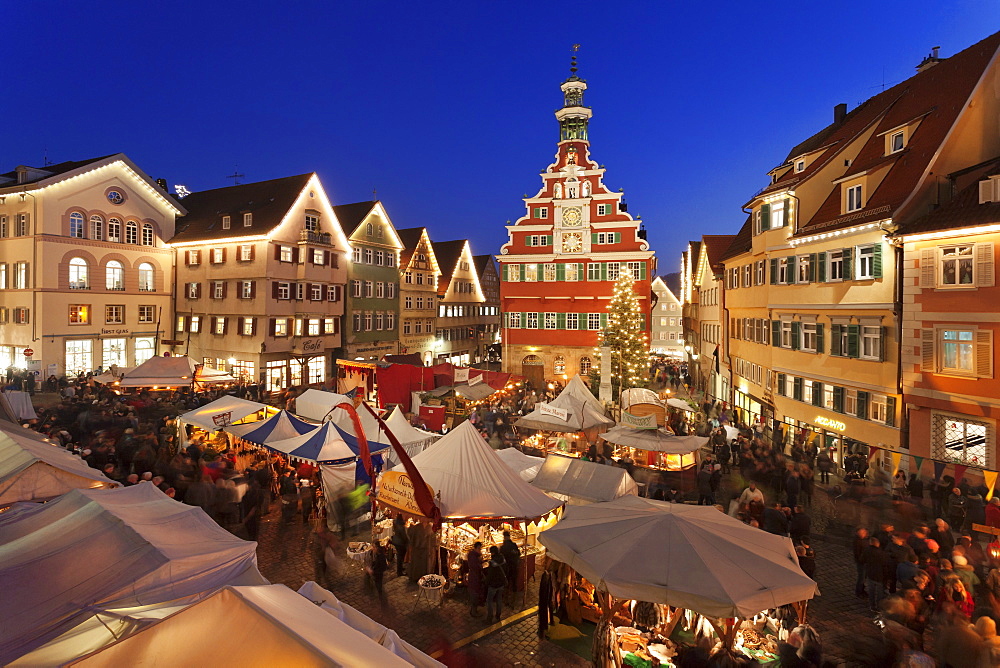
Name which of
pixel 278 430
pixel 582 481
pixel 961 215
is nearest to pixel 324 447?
pixel 278 430

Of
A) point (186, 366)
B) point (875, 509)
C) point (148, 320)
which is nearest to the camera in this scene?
point (875, 509)

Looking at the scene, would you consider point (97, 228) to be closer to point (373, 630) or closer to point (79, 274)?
point (79, 274)

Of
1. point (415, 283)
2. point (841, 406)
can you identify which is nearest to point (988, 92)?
point (841, 406)

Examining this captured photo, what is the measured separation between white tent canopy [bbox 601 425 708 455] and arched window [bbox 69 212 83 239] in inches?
1270

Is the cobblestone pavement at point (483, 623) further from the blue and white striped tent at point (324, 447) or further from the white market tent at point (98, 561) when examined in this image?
the white market tent at point (98, 561)

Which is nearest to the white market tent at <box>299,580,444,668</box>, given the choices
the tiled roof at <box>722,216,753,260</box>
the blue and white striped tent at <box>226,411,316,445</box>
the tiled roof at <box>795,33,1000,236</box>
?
the blue and white striped tent at <box>226,411,316,445</box>

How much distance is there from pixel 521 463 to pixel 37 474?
9.59 metres

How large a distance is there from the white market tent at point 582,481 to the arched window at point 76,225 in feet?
107

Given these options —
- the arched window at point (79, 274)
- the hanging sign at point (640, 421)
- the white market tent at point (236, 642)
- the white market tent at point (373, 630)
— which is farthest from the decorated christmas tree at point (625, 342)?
the arched window at point (79, 274)

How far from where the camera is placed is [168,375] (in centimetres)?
2411

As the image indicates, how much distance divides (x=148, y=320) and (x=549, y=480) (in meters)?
33.4

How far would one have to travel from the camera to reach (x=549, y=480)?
40.6ft

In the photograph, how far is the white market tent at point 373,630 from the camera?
5.39 meters

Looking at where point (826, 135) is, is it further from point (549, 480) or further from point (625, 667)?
point (625, 667)
